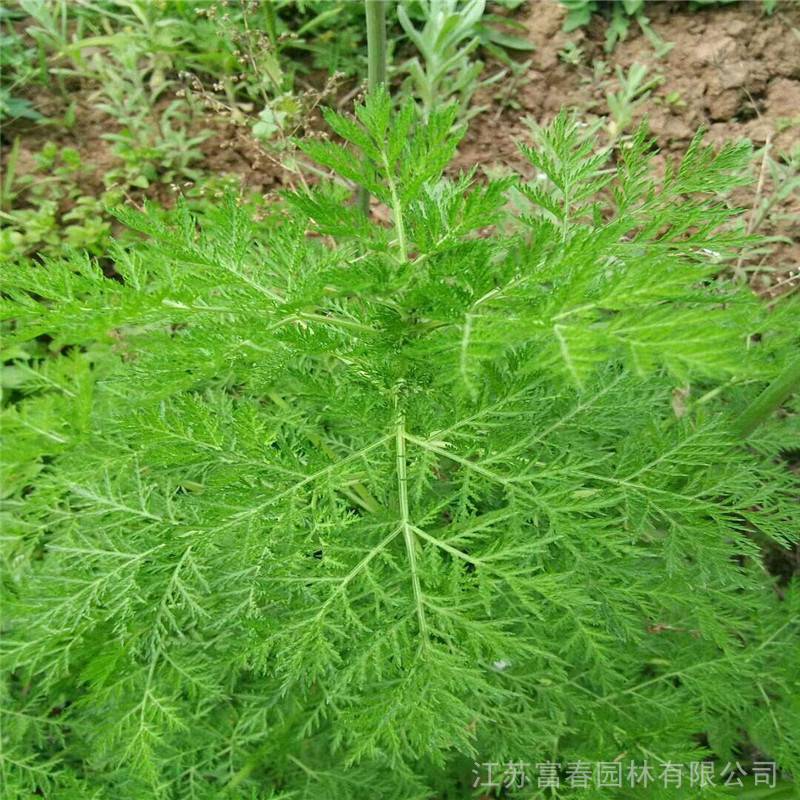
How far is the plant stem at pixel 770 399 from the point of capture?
151 cm

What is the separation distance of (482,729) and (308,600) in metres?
0.62

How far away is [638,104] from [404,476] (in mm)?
2366

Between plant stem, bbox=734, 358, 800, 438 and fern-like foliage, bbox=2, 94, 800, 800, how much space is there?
99 millimetres

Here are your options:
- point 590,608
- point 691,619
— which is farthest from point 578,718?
point 590,608

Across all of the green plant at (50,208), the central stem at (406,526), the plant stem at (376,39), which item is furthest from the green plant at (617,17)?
the central stem at (406,526)

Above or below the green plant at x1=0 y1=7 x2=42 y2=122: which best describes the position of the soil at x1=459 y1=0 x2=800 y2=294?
below

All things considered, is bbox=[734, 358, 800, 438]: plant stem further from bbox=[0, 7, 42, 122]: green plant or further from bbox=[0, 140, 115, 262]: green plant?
A: bbox=[0, 7, 42, 122]: green plant

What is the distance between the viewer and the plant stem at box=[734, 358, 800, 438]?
151cm

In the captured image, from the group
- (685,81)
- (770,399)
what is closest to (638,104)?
(685,81)

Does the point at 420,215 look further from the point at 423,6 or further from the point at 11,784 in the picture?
the point at 423,6

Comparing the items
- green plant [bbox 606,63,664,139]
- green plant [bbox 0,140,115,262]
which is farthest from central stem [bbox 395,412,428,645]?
green plant [bbox 606,63,664,139]

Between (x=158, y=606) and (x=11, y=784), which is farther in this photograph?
(x=11, y=784)

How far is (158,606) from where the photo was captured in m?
1.46

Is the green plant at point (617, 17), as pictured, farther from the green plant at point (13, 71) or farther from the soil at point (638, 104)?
the green plant at point (13, 71)
